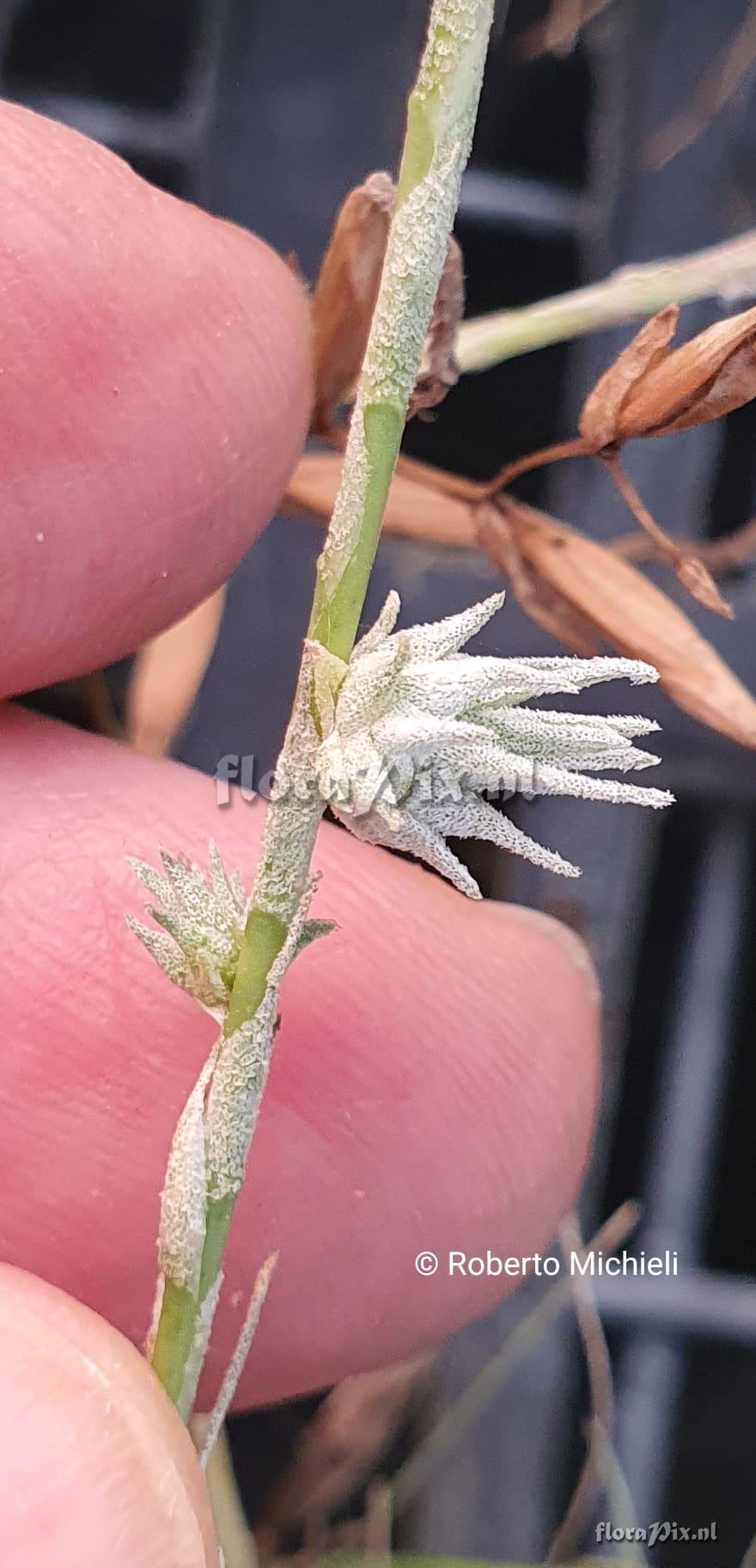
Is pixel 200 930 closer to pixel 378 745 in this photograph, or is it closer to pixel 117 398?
→ pixel 378 745

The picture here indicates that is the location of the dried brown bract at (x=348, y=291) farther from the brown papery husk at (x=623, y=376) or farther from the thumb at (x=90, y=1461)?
the thumb at (x=90, y=1461)

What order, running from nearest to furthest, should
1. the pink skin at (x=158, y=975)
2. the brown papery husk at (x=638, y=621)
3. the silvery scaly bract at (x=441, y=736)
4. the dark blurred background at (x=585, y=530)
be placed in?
1. the silvery scaly bract at (x=441, y=736)
2. the pink skin at (x=158, y=975)
3. the brown papery husk at (x=638, y=621)
4. the dark blurred background at (x=585, y=530)

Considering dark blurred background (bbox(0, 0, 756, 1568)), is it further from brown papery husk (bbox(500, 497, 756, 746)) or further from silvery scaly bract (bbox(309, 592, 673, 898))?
silvery scaly bract (bbox(309, 592, 673, 898))

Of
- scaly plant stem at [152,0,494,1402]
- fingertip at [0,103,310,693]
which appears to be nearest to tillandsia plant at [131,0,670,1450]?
scaly plant stem at [152,0,494,1402]

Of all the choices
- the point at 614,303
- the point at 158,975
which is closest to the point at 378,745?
the point at 158,975

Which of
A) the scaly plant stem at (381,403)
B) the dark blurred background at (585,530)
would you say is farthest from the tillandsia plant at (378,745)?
the dark blurred background at (585,530)

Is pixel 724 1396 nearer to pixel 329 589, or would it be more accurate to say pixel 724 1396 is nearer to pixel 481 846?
pixel 481 846
